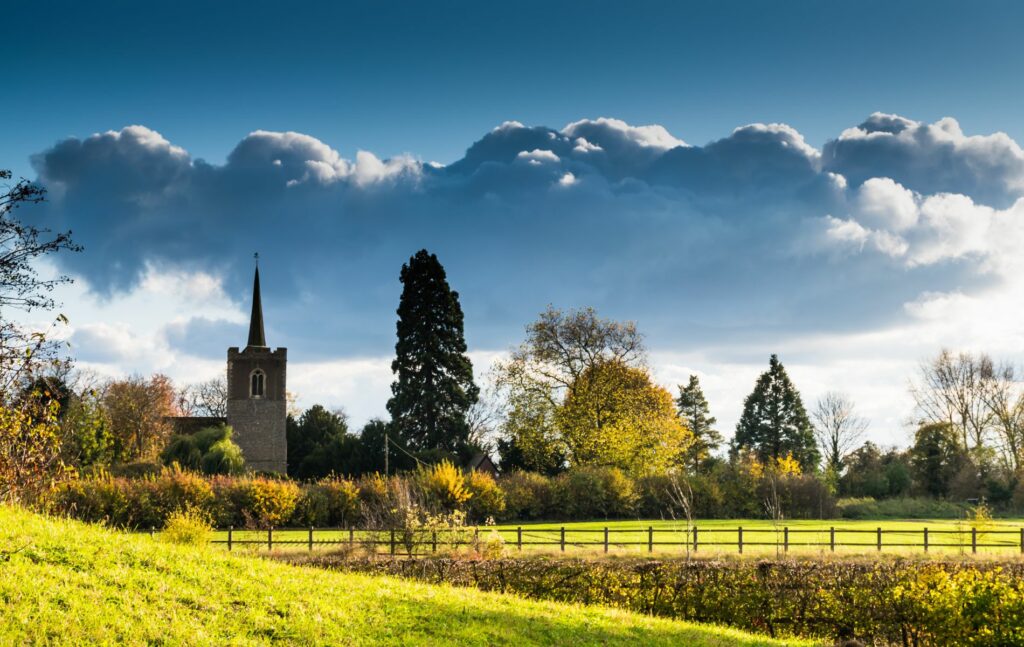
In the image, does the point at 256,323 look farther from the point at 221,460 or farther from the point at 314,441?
the point at 221,460

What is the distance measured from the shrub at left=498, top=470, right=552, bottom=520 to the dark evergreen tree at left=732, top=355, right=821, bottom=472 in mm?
30012

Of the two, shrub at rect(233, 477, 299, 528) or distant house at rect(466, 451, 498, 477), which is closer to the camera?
shrub at rect(233, 477, 299, 528)

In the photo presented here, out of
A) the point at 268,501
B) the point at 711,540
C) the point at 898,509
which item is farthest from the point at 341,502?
the point at 898,509

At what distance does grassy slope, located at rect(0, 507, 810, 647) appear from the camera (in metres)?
9.23

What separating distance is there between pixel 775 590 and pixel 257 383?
48815 mm

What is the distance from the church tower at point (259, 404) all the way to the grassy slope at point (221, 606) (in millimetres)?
47113

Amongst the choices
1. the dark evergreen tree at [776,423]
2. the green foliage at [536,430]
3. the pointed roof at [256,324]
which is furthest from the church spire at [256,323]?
the dark evergreen tree at [776,423]

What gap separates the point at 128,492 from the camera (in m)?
34.5

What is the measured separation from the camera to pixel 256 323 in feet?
209

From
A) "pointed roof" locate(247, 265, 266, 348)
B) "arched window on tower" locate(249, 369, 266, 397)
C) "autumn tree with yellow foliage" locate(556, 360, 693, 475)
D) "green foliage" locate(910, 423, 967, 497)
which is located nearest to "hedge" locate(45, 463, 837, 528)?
"autumn tree with yellow foliage" locate(556, 360, 693, 475)

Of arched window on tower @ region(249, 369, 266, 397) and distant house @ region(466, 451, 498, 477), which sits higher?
arched window on tower @ region(249, 369, 266, 397)

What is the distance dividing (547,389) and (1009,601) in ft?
121

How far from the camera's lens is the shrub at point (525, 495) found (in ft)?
134

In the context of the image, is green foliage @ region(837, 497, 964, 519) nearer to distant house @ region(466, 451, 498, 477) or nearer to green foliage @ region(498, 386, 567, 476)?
green foliage @ region(498, 386, 567, 476)
